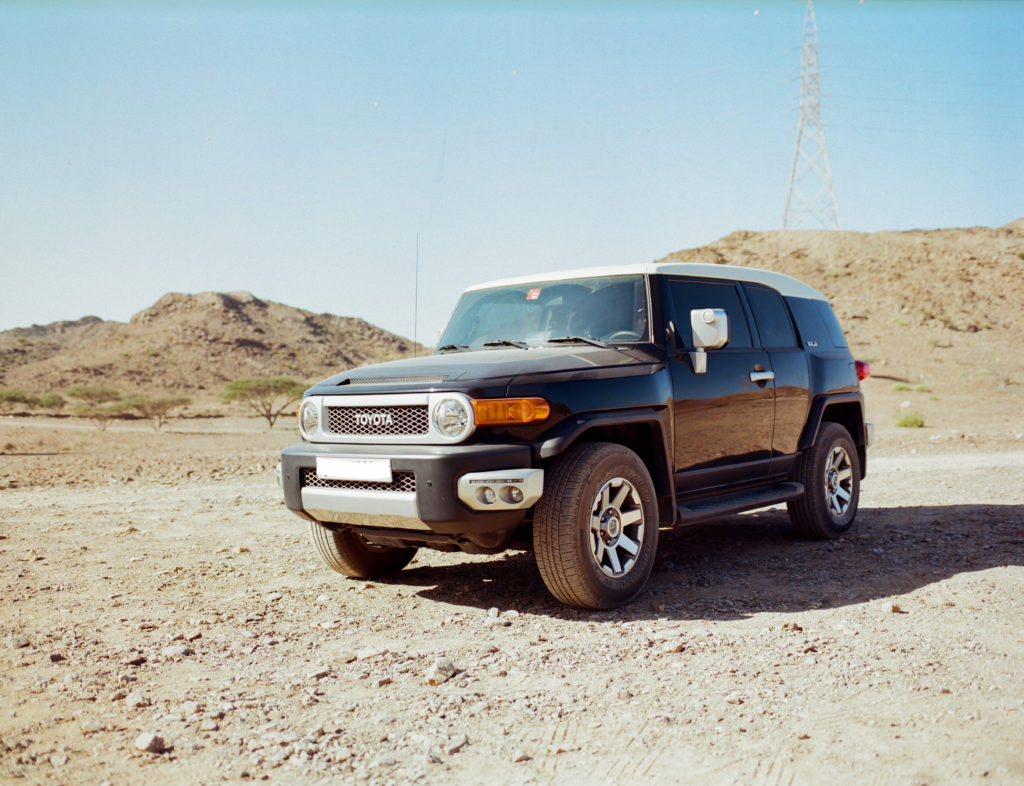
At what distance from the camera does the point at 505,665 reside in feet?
13.6

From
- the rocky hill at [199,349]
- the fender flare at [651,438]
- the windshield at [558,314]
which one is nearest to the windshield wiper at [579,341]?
the windshield at [558,314]

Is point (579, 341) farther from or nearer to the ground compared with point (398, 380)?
farther from the ground

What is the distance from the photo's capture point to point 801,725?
11.1 ft

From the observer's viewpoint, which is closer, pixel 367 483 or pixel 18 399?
pixel 367 483

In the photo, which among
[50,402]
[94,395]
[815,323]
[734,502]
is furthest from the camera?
[50,402]

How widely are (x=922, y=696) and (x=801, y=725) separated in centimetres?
64

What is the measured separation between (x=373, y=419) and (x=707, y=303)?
104 inches

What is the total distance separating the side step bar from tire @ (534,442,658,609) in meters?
0.44

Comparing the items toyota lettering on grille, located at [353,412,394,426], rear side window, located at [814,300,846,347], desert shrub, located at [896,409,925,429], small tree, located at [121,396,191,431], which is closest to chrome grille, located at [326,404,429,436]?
toyota lettering on grille, located at [353,412,394,426]

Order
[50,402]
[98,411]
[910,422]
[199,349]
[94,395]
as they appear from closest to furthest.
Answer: [910,422]
[98,411]
[94,395]
[50,402]
[199,349]

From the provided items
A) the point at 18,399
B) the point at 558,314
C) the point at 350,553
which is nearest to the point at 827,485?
the point at 558,314

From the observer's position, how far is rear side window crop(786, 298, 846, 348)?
7.47 metres

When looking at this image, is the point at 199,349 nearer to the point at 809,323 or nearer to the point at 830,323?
the point at 830,323

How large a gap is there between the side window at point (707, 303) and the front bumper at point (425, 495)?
183 centimetres
